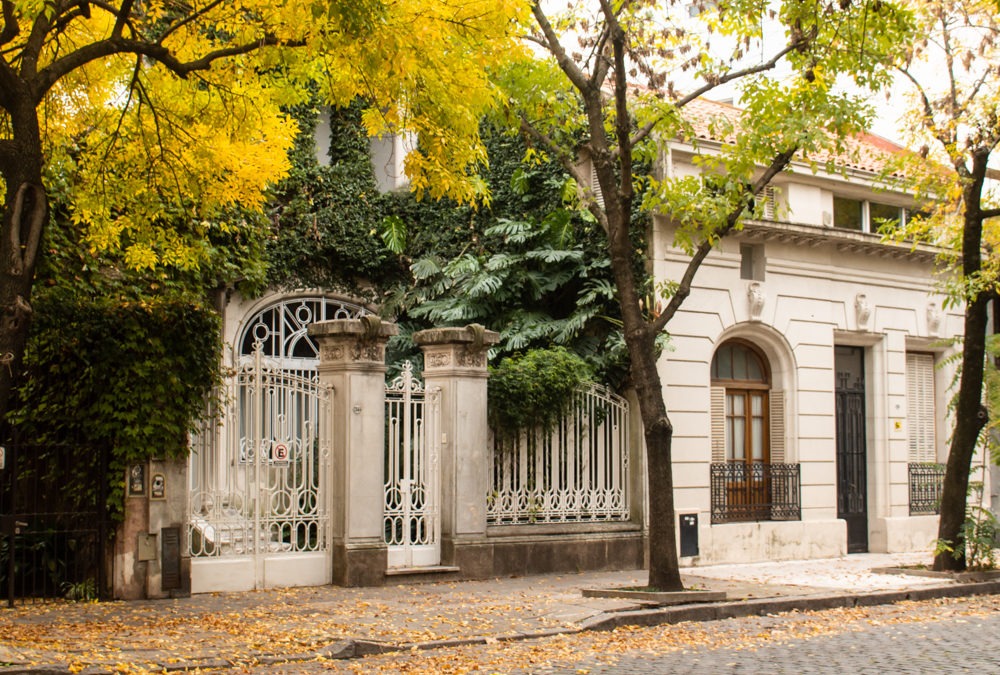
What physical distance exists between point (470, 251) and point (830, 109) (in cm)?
784

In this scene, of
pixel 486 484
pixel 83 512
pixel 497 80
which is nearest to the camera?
pixel 83 512

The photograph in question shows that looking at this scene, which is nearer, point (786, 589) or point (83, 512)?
point (83, 512)

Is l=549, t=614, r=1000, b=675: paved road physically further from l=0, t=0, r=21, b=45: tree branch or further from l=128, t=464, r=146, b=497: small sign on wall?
l=0, t=0, r=21, b=45: tree branch

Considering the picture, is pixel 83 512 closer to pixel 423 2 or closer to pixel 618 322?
pixel 423 2

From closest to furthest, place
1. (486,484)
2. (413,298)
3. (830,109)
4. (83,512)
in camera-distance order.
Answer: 1. (83,512)
2. (830,109)
3. (486,484)
4. (413,298)

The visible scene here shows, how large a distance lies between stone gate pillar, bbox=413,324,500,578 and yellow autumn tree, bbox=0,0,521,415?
104 inches

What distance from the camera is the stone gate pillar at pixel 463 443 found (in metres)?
16.0

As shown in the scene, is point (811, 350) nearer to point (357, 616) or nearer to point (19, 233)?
point (357, 616)

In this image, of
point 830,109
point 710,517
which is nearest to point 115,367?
point 830,109

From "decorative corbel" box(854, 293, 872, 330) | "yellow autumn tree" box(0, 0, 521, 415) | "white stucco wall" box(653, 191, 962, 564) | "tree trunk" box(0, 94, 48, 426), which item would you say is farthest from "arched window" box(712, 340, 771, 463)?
"tree trunk" box(0, 94, 48, 426)

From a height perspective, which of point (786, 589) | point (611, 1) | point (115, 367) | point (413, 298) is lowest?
point (786, 589)

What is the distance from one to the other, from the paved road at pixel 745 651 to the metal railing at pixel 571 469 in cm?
438

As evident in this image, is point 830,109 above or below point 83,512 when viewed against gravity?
above

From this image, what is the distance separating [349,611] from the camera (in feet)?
41.2
